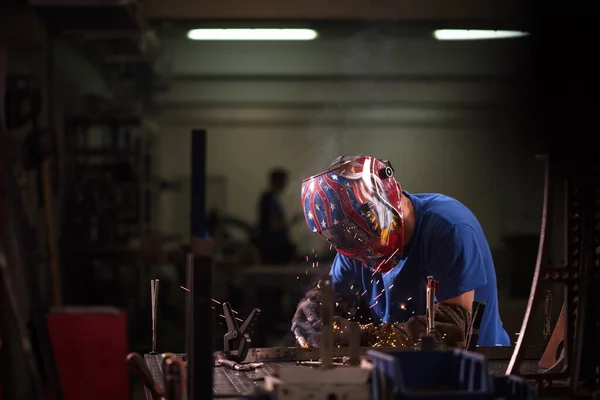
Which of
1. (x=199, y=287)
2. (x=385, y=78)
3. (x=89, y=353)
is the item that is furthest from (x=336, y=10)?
(x=199, y=287)

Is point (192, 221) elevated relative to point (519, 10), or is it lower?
lower

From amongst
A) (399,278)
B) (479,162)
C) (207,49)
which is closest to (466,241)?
(399,278)

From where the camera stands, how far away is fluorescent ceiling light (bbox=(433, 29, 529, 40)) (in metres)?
5.08

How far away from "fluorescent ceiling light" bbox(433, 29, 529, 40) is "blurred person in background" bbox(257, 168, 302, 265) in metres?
1.26

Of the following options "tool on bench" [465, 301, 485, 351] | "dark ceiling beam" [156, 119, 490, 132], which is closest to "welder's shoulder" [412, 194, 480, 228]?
"tool on bench" [465, 301, 485, 351]

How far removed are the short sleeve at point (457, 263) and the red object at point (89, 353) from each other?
2198mm

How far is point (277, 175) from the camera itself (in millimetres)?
5082

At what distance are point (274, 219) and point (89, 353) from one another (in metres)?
1.33

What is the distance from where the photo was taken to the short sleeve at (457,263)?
2896mm

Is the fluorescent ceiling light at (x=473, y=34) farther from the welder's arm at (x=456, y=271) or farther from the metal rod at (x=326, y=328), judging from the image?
the metal rod at (x=326, y=328)

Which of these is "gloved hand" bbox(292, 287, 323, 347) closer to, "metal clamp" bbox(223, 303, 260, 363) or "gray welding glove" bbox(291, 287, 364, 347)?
"gray welding glove" bbox(291, 287, 364, 347)

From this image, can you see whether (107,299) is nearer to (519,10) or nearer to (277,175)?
(277,175)

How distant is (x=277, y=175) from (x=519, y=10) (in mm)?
1767

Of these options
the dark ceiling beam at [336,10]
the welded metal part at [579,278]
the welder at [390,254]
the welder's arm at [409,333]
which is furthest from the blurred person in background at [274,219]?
the welded metal part at [579,278]
